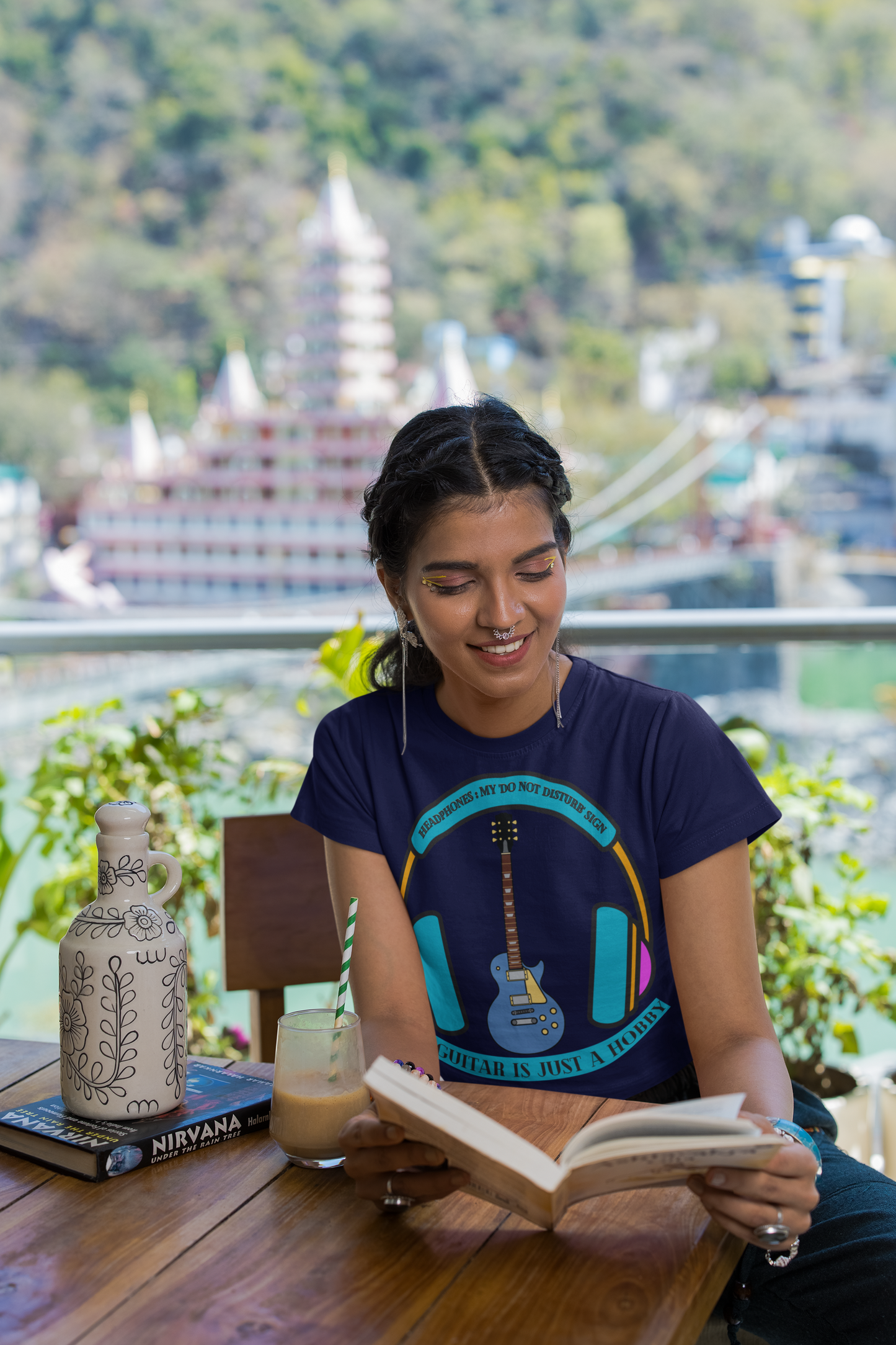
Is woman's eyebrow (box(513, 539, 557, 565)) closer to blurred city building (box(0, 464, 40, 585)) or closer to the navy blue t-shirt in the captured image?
the navy blue t-shirt

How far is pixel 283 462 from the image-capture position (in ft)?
33.6

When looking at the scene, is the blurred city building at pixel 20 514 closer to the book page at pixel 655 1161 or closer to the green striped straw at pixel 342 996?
the green striped straw at pixel 342 996

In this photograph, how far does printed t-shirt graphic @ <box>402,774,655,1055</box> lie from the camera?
119cm

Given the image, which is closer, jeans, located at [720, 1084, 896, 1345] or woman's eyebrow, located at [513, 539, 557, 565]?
jeans, located at [720, 1084, 896, 1345]

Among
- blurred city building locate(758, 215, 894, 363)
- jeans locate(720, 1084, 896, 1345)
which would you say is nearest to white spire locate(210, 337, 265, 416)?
blurred city building locate(758, 215, 894, 363)

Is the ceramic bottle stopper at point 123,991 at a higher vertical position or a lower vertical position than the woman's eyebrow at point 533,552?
lower

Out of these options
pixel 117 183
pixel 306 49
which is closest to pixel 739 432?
pixel 306 49

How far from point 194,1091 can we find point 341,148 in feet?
32.1

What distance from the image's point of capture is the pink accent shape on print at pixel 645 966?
1202 millimetres

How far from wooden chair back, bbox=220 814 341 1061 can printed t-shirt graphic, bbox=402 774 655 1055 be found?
346mm

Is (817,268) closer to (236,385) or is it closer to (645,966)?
A: (236,385)

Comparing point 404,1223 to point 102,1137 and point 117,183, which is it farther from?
point 117,183

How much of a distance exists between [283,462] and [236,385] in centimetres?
78

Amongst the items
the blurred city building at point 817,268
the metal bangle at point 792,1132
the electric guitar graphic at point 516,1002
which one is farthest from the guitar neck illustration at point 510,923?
the blurred city building at point 817,268
